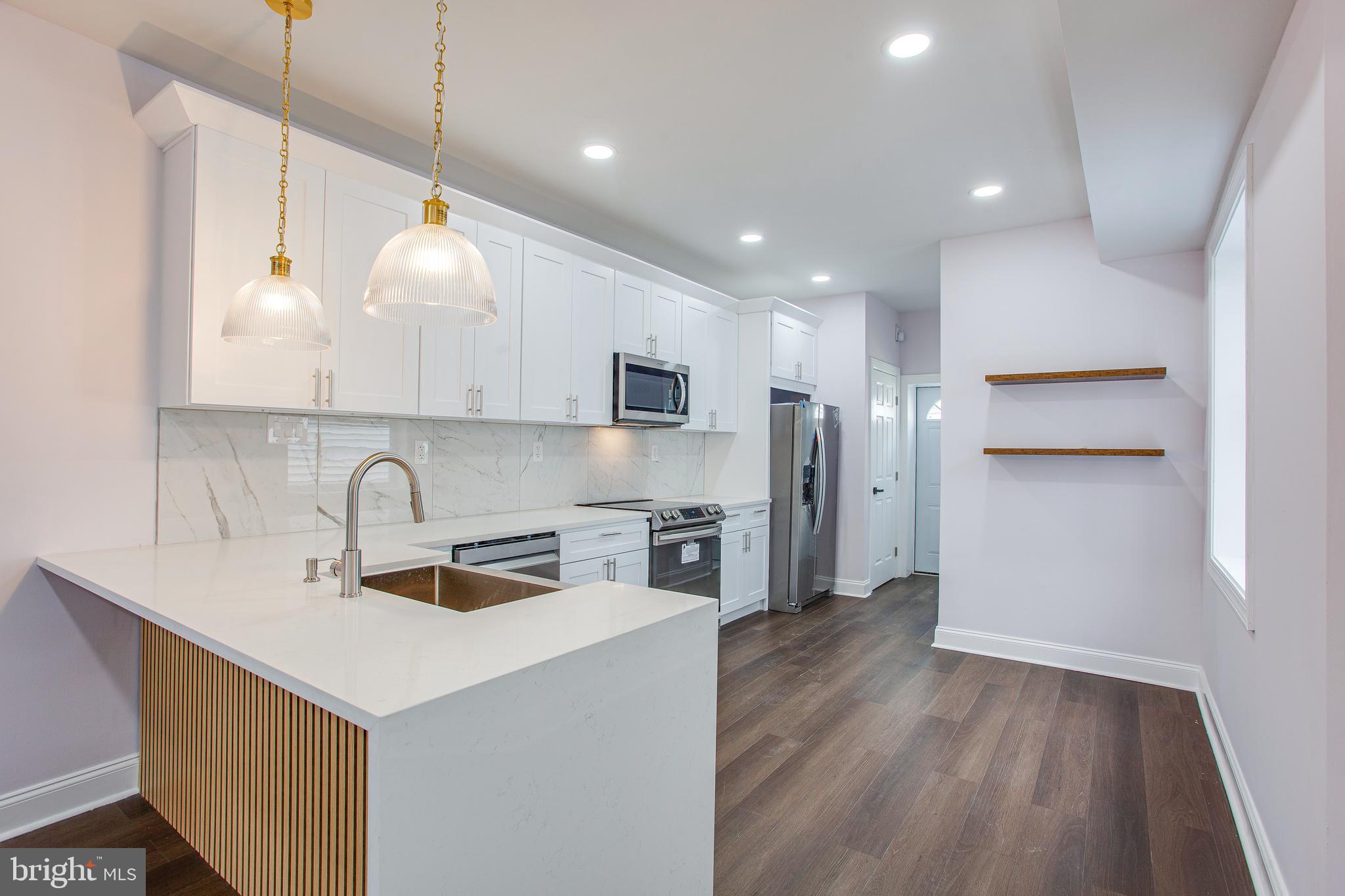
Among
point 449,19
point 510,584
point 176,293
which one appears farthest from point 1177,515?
point 176,293

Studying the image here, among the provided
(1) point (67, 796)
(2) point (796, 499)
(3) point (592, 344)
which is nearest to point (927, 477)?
(2) point (796, 499)

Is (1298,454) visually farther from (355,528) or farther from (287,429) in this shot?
(287,429)

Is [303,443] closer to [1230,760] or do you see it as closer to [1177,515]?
[1230,760]

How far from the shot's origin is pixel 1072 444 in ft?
12.6

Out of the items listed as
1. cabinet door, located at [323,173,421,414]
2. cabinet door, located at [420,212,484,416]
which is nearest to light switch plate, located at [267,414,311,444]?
cabinet door, located at [323,173,421,414]

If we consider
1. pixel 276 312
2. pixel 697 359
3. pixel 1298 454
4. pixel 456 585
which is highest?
pixel 697 359

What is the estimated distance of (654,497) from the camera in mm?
4879

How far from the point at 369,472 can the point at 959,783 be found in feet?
9.32

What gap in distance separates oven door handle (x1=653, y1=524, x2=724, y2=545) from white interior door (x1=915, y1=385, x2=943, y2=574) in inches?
127

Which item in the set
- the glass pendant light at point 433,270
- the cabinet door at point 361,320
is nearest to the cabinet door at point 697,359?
the cabinet door at point 361,320

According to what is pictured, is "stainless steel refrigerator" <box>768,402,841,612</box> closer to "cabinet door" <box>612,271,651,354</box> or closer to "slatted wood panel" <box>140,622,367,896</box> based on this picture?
"cabinet door" <box>612,271,651,354</box>

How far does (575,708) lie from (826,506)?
448cm

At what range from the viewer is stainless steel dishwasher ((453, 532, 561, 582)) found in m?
2.84

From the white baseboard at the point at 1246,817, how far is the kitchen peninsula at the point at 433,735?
1.60 meters
